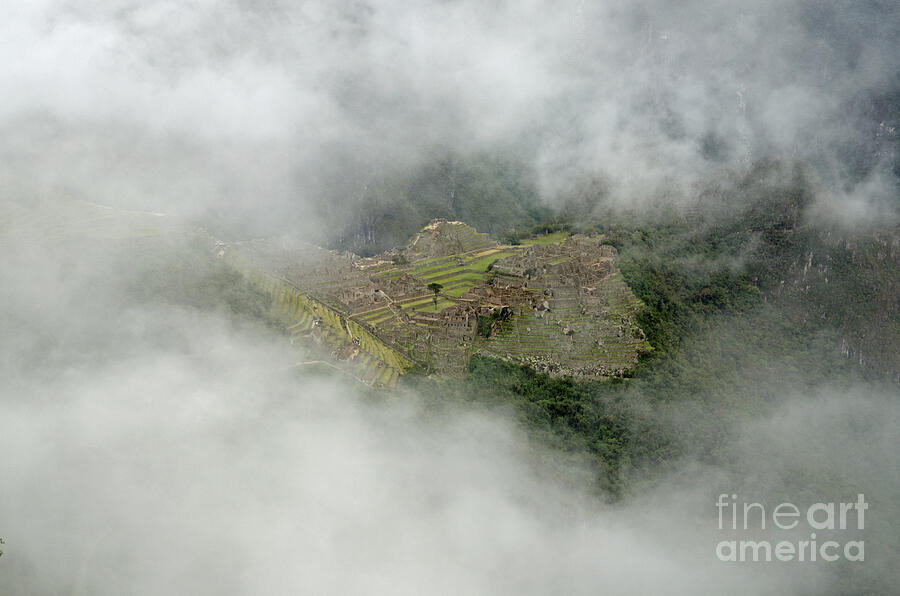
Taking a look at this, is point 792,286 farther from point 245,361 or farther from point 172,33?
point 172,33

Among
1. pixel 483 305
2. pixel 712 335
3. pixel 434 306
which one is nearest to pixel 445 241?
pixel 434 306

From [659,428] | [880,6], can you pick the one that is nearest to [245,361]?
[659,428]

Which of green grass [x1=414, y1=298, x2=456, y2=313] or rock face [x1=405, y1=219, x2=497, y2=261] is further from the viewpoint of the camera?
rock face [x1=405, y1=219, x2=497, y2=261]

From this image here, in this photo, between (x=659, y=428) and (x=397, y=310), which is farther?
(x=397, y=310)

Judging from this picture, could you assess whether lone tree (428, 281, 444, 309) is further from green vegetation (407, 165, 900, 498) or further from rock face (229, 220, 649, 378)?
green vegetation (407, 165, 900, 498)

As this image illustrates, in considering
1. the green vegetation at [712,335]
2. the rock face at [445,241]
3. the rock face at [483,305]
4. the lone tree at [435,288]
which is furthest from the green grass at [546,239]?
the lone tree at [435,288]

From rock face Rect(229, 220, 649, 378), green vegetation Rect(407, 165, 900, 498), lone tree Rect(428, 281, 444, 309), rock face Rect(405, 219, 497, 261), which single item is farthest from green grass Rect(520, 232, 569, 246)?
lone tree Rect(428, 281, 444, 309)

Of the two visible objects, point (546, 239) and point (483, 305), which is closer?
point (483, 305)

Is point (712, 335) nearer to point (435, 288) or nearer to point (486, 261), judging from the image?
point (486, 261)

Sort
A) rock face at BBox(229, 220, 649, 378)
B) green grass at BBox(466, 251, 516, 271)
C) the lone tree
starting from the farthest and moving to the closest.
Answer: green grass at BBox(466, 251, 516, 271) → the lone tree → rock face at BBox(229, 220, 649, 378)
